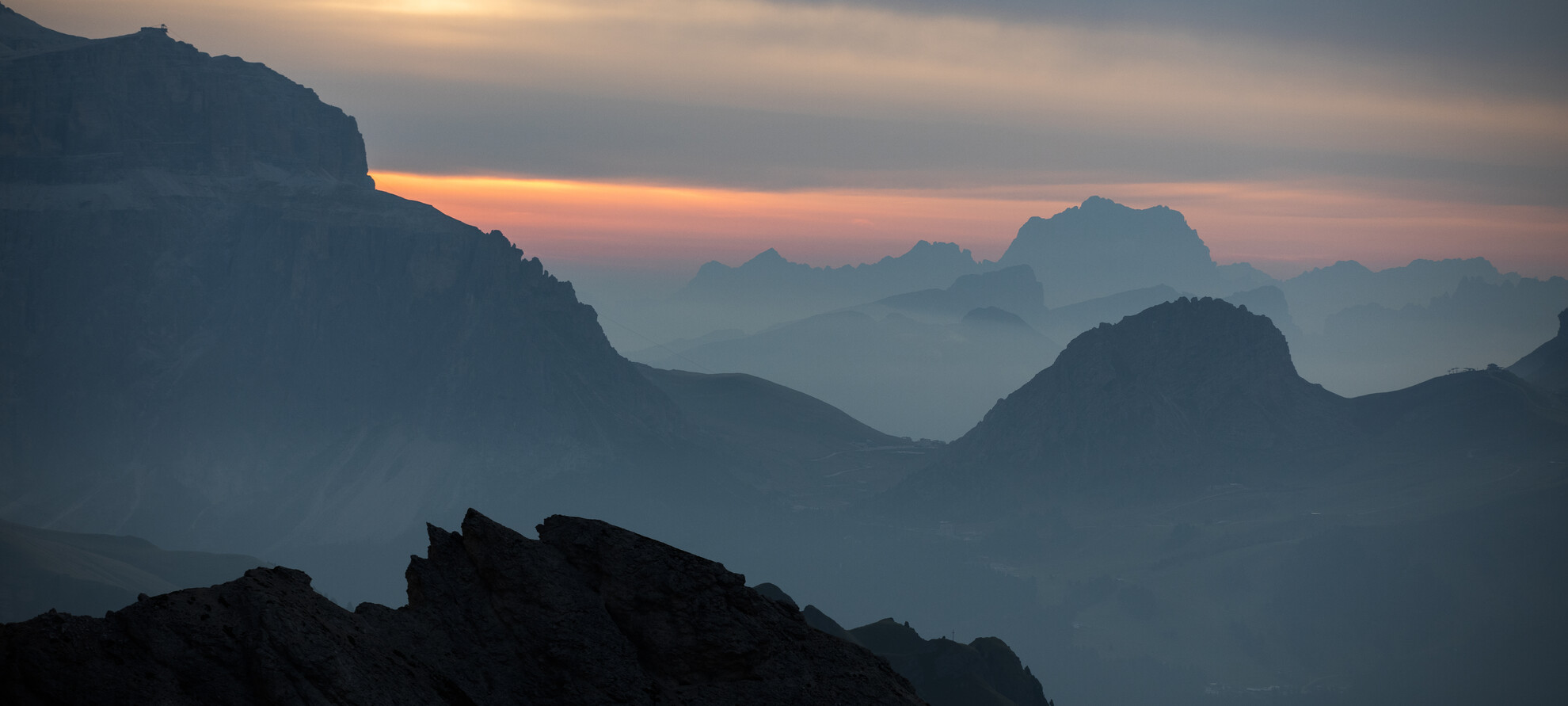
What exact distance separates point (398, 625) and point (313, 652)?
431 cm

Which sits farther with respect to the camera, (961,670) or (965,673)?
(961,670)

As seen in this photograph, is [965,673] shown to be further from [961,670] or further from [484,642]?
[484,642]

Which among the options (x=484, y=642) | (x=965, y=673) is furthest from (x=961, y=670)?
(x=484, y=642)

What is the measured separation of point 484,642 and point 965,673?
152 meters

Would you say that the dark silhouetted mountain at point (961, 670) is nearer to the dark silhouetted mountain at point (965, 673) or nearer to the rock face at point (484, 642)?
the dark silhouetted mountain at point (965, 673)

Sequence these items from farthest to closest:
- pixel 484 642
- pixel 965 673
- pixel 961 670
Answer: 1. pixel 961 670
2. pixel 965 673
3. pixel 484 642

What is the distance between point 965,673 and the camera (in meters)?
182

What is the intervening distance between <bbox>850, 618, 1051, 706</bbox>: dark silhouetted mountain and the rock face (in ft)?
448

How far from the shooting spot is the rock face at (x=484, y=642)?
105ft

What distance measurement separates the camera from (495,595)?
40000mm

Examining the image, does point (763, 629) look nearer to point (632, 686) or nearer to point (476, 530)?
point (632, 686)

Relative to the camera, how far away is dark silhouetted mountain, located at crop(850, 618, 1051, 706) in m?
177

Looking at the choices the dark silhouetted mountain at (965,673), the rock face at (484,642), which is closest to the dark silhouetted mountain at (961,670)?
the dark silhouetted mountain at (965,673)

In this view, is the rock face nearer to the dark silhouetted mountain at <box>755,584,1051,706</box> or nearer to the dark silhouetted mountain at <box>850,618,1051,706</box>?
the dark silhouetted mountain at <box>755,584,1051,706</box>
